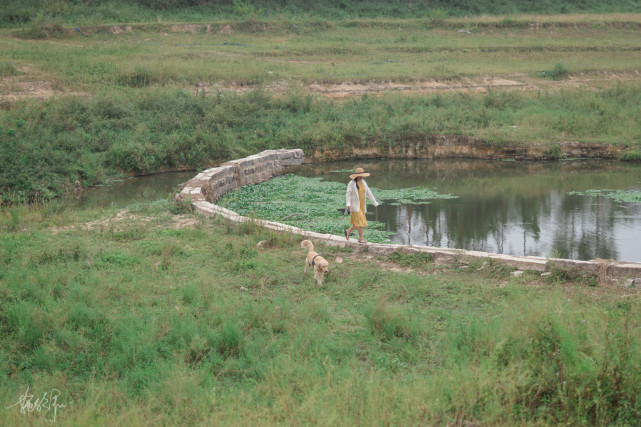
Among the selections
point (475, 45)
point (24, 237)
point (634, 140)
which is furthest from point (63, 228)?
point (475, 45)

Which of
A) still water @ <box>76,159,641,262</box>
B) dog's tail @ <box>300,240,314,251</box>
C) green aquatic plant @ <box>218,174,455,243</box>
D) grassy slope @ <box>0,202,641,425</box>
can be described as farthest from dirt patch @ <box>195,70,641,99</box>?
dog's tail @ <box>300,240,314,251</box>

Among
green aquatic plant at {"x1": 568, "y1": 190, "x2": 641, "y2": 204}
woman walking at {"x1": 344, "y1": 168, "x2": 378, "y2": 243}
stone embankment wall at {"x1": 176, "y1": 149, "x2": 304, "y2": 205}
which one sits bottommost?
green aquatic plant at {"x1": 568, "y1": 190, "x2": 641, "y2": 204}

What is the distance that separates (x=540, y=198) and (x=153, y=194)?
10743 millimetres

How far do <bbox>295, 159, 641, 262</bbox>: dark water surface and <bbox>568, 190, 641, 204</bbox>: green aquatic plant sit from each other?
28 centimetres

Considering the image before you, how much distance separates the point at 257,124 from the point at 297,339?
1719cm

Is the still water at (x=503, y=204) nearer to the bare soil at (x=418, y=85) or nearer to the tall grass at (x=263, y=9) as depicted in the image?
the bare soil at (x=418, y=85)

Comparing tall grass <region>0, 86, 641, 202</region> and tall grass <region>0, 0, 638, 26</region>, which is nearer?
tall grass <region>0, 86, 641, 202</region>

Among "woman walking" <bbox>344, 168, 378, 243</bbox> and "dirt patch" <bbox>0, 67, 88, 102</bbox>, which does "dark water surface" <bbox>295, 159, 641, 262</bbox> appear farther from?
"dirt patch" <bbox>0, 67, 88, 102</bbox>

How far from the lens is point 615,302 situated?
7512 millimetres

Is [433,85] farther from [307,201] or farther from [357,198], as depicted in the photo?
[357,198]

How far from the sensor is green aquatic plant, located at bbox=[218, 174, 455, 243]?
44.7 ft

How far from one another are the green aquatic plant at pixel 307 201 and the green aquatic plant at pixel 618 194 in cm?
375

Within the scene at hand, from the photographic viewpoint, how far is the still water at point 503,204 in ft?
41.3

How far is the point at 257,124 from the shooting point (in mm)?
22969
